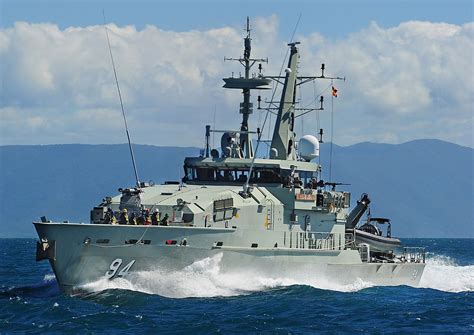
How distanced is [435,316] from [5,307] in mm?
13832

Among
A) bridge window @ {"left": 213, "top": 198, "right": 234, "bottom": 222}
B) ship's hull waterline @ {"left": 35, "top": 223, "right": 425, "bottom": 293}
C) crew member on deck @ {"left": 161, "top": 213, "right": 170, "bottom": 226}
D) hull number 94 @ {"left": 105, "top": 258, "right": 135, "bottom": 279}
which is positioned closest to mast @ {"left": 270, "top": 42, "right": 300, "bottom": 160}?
bridge window @ {"left": 213, "top": 198, "right": 234, "bottom": 222}

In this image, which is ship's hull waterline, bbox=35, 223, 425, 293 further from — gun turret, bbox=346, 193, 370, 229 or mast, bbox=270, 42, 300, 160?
gun turret, bbox=346, 193, 370, 229

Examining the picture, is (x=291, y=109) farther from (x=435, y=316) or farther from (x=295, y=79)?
(x=435, y=316)

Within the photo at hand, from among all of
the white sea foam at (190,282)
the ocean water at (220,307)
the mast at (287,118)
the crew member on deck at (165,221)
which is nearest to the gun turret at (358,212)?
the mast at (287,118)

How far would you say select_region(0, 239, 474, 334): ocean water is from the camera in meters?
32.8

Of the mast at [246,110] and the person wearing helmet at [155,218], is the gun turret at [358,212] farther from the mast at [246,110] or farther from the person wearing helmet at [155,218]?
the person wearing helmet at [155,218]

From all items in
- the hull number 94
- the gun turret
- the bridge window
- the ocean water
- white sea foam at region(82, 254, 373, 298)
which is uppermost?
the gun turret

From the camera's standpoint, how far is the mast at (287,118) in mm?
45969

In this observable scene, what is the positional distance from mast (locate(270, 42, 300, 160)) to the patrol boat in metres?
0.04

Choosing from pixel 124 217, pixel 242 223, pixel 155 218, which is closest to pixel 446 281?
pixel 242 223

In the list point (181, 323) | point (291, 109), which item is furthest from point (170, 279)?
point (291, 109)

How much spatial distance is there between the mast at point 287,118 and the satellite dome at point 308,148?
396 mm

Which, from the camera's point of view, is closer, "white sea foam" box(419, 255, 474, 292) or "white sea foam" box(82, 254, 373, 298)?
"white sea foam" box(82, 254, 373, 298)

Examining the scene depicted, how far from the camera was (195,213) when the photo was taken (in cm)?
3812
